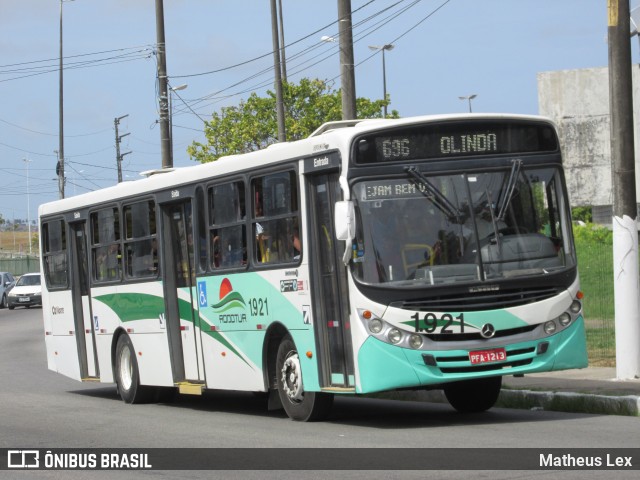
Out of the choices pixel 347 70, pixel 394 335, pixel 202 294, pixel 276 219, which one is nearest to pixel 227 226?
pixel 202 294

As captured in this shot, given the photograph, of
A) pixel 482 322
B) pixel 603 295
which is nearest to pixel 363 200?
pixel 482 322

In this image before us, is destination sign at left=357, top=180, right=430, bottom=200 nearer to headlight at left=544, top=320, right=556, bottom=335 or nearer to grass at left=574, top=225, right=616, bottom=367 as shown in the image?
headlight at left=544, top=320, right=556, bottom=335

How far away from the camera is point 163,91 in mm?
32094

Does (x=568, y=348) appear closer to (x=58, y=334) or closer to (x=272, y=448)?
(x=272, y=448)

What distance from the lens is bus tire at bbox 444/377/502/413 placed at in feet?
46.3

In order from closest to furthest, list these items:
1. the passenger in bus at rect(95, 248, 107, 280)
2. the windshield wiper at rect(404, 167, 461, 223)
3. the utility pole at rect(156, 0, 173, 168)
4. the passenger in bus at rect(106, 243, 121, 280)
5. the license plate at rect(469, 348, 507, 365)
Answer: the license plate at rect(469, 348, 507, 365), the windshield wiper at rect(404, 167, 461, 223), the passenger in bus at rect(106, 243, 121, 280), the passenger in bus at rect(95, 248, 107, 280), the utility pole at rect(156, 0, 173, 168)

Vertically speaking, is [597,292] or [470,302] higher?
[470,302]

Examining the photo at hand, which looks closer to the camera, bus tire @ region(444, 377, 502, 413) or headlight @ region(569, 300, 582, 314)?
headlight @ region(569, 300, 582, 314)

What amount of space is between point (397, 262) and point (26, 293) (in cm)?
4552

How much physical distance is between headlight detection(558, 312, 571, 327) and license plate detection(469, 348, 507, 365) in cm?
73

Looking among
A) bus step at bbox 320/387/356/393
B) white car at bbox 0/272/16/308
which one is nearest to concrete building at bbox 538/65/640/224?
white car at bbox 0/272/16/308

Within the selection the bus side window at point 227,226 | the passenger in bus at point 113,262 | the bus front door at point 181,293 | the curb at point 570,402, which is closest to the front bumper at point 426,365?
the curb at point 570,402

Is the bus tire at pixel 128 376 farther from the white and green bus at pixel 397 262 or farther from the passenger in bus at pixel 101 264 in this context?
the white and green bus at pixel 397 262

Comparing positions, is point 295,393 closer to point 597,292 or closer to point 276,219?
point 276,219
